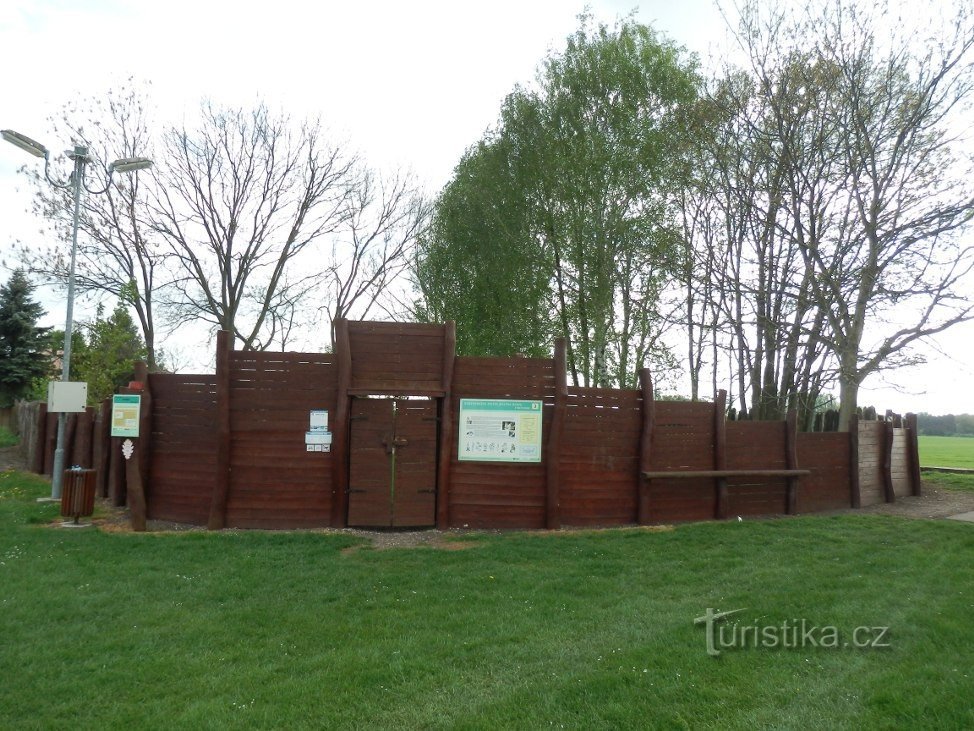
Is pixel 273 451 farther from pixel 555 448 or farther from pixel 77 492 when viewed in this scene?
pixel 555 448

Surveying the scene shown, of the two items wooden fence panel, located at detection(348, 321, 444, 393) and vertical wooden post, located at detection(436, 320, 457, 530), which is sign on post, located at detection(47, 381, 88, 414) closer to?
wooden fence panel, located at detection(348, 321, 444, 393)

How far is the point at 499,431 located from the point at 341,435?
7.67ft

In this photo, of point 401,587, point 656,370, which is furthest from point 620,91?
point 401,587

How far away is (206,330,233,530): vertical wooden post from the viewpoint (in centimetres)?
1017

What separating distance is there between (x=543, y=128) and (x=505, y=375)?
51.5 feet

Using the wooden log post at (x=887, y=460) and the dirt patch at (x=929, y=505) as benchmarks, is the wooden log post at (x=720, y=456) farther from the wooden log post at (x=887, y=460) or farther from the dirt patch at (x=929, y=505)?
the wooden log post at (x=887, y=460)

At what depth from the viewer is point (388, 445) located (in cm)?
1045

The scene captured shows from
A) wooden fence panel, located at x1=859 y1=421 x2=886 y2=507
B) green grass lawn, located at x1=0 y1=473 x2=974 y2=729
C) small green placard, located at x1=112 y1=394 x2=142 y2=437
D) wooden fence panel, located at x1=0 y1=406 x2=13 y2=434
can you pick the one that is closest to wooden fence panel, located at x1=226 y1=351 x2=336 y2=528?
green grass lawn, located at x1=0 y1=473 x2=974 y2=729

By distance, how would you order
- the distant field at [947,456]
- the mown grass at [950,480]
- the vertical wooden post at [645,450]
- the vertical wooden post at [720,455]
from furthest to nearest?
the distant field at [947,456]
the mown grass at [950,480]
the vertical wooden post at [720,455]
the vertical wooden post at [645,450]

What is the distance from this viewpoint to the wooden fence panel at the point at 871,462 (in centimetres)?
1339

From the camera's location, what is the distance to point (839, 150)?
14906mm

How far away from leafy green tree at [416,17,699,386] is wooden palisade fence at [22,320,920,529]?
9260mm

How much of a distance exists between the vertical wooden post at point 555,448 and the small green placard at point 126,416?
6.25 metres

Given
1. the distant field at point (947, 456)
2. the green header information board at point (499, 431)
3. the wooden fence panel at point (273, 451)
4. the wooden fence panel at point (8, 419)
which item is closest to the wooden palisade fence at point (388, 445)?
the wooden fence panel at point (273, 451)
